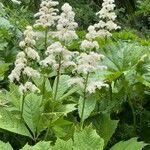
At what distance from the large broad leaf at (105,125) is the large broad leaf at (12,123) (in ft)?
1.71

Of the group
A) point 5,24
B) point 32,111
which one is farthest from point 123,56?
point 5,24

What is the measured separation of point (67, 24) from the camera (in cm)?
304

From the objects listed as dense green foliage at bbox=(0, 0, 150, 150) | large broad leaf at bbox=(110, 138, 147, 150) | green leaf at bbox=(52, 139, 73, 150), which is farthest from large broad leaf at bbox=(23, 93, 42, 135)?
green leaf at bbox=(52, 139, 73, 150)

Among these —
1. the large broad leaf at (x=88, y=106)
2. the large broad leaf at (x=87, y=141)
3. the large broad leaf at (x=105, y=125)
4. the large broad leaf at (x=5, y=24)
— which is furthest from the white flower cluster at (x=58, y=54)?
the large broad leaf at (x=5, y=24)

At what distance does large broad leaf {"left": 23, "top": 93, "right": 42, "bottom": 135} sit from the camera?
3.19 metres

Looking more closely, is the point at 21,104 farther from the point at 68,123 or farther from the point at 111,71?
the point at 111,71

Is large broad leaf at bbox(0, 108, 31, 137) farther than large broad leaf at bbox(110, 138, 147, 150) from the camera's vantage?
Yes

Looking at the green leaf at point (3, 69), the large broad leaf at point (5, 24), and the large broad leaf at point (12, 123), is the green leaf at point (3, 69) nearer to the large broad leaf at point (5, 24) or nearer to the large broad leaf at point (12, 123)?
the large broad leaf at point (12, 123)

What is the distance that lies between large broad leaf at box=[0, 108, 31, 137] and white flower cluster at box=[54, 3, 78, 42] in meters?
0.64

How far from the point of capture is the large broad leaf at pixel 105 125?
10.6 feet

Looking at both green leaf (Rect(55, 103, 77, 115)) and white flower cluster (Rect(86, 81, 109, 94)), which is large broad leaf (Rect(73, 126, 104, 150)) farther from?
green leaf (Rect(55, 103, 77, 115))

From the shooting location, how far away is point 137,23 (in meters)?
9.49

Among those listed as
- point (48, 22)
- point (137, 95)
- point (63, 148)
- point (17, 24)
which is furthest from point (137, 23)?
point (63, 148)

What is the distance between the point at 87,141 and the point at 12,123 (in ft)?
2.63
